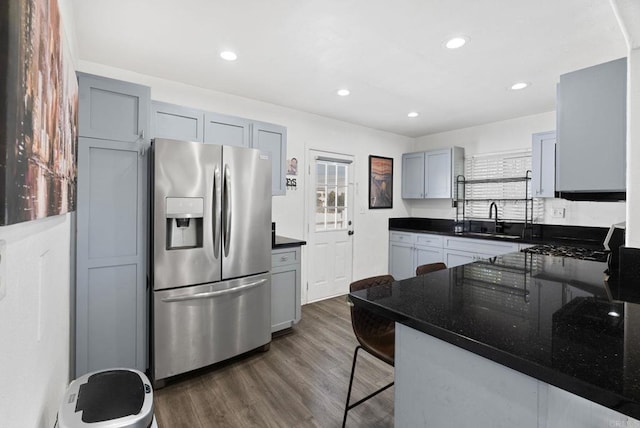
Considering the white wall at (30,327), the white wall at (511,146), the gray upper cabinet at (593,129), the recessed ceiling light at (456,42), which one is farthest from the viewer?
the white wall at (511,146)

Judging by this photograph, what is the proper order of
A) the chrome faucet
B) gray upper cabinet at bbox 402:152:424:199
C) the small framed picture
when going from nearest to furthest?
the chrome faucet → the small framed picture → gray upper cabinet at bbox 402:152:424:199

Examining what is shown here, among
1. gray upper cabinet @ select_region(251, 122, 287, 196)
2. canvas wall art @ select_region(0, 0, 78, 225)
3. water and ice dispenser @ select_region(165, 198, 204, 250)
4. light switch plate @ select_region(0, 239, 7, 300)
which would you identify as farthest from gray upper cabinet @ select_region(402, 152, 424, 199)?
light switch plate @ select_region(0, 239, 7, 300)

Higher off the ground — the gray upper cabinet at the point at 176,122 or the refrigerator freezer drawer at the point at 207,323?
the gray upper cabinet at the point at 176,122

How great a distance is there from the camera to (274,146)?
123 inches

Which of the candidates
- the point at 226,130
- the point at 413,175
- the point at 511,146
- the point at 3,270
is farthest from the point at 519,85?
the point at 3,270

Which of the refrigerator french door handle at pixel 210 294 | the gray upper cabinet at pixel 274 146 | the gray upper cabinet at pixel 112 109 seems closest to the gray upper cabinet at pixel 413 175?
the gray upper cabinet at pixel 274 146

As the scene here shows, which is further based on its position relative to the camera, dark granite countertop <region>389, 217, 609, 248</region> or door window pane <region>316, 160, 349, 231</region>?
door window pane <region>316, 160, 349, 231</region>

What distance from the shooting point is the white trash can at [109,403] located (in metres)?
1.01

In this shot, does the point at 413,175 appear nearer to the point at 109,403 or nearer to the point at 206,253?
the point at 206,253

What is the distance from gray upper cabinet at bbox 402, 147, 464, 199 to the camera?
448cm

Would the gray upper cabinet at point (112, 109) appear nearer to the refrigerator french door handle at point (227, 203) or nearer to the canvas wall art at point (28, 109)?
the refrigerator french door handle at point (227, 203)

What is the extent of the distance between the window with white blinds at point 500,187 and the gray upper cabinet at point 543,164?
32 centimetres

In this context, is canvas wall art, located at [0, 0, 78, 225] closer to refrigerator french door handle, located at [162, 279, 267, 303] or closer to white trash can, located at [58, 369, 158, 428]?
white trash can, located at [58, 369, 158, 428]

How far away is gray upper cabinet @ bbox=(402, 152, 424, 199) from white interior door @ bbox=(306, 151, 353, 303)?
1.18 meters
